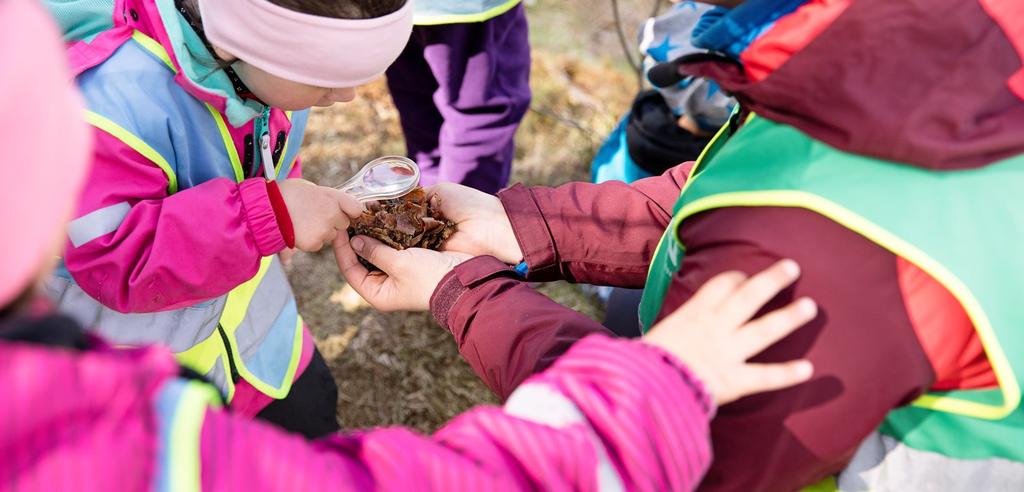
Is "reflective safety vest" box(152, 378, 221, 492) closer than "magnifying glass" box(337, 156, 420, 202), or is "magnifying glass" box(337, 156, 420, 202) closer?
"reflective safety vest" box(152, 378, 221, 492)

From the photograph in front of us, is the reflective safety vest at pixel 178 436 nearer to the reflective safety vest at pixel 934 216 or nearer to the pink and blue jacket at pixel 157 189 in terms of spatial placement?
the reflective safety vest at pixel 934 216

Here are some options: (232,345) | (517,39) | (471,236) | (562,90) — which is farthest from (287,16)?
(562,90)

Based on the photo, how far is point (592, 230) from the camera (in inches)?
73.1

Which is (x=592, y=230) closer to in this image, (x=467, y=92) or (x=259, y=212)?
(x=259, y=212)

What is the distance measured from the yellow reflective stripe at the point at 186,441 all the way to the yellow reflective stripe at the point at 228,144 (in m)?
1.13

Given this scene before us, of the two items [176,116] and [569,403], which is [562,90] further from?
[569,403]

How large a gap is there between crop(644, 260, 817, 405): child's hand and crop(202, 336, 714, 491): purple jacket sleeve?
41 mm

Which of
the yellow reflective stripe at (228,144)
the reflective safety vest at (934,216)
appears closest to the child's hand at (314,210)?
the yellow reflective stripe at (228,144)

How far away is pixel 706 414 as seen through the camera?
1013 millimetres

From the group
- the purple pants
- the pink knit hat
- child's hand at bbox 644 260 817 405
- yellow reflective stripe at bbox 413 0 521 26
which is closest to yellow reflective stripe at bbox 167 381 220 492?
the pink knit hat

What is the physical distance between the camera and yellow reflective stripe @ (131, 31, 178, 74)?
1630 millimetres

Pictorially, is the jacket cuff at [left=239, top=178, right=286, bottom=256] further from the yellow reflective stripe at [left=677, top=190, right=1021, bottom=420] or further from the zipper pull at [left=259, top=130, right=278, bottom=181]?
the yellow reflective stripe at [left=677, top=190, right=1021, bottom=420]

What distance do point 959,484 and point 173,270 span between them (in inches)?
62.2

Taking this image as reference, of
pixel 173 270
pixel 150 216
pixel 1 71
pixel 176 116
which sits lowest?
pixel 173 270
